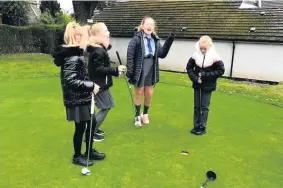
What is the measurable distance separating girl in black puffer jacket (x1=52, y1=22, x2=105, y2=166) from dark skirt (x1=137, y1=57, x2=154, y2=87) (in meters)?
→ 1.83

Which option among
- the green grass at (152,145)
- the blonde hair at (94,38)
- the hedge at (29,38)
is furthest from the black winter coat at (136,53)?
the hedge at (29,38)

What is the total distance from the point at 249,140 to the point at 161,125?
5.00 ft

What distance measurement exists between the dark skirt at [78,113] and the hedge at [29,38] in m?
15.2

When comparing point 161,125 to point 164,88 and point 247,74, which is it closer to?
point 164,88

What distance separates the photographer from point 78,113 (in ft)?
13.9

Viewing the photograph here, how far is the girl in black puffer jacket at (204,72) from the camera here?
558 centimetres

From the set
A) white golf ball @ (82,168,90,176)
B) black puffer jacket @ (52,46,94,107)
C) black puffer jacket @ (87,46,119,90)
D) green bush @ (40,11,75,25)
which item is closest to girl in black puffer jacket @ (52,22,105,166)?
black puffer jacket @ (52,46,94,107)

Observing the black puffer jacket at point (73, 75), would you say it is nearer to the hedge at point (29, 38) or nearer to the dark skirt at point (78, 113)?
the dark skirt at point (78, 113)

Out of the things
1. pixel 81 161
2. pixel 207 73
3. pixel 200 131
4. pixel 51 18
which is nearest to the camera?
pixel 81 161

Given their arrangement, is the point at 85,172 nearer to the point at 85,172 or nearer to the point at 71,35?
the point at 85,172

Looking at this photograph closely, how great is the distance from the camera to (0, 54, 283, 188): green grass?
4121 mm

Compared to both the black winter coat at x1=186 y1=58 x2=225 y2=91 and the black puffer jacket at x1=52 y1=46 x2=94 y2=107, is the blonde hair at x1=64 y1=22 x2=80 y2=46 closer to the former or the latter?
the black puffer jacket at x1=52 y1=46 x2=94 y2=107

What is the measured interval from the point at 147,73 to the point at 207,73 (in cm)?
103

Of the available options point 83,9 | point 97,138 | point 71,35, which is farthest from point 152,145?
point 83,9
